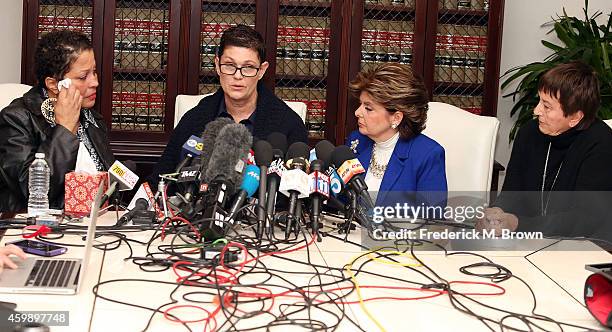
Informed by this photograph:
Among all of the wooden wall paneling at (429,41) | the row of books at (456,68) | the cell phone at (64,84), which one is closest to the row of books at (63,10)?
the cell phone at (64,84)

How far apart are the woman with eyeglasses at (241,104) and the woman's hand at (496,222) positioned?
1.04 meters

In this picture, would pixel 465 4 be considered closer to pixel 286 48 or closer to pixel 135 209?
pixel 286 48

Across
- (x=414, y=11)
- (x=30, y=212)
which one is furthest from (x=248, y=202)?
(x=414, y=11)

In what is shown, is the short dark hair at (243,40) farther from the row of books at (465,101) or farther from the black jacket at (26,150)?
the row of books at (465,101)

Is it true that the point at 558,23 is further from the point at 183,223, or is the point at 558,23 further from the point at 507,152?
the point at 183,223

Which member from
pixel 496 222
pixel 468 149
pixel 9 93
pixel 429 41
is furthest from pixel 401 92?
pixel 9 93

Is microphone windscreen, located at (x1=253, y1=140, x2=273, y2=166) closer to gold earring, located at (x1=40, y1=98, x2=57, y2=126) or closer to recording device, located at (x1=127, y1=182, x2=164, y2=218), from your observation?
recording device, located at (x1=127, y1=182, x2=164, y2=218)

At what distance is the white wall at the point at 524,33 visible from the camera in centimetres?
502

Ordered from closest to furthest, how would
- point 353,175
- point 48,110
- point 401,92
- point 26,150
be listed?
point 353,175 < point 26,150 < point 48,110 < point 401,92

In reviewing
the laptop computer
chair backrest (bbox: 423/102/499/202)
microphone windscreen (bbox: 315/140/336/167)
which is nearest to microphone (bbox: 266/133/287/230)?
microphone windscreen (bbox: 315/140/336/167)

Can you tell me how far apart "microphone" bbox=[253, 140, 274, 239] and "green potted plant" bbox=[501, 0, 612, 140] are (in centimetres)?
232

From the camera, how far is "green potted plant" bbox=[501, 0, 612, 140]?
14.5ft

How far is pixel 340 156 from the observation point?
8.72 feet

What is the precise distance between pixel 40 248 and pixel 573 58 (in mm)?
3192
